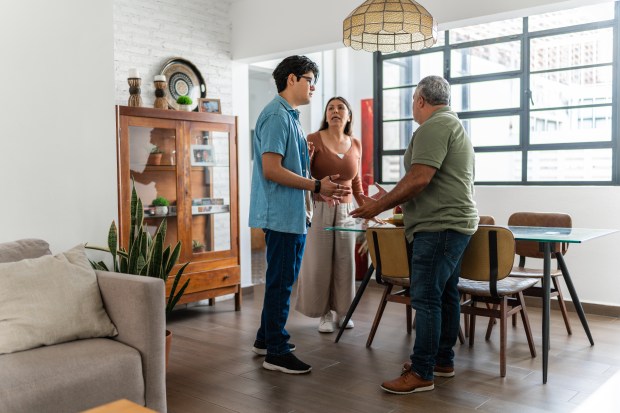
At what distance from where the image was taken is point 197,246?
4.71 meters

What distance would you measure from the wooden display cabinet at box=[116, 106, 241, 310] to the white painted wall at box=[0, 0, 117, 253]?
3.56 ft

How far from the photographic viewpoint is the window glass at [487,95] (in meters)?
5.17

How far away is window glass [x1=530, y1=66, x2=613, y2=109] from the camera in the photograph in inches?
185

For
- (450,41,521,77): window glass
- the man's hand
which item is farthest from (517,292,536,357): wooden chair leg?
(450,41,521,77): window glass

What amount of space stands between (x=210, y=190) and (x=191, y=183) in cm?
21

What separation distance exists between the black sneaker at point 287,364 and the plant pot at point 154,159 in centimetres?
188

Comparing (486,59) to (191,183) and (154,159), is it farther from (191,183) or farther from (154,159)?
(154,159)

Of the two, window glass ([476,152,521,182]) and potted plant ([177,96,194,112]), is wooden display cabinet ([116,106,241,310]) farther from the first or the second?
window glass ([476,152,521,182])

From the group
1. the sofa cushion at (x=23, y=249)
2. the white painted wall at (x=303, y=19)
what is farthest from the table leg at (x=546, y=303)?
the sofa cushion at (x=23, y=249)

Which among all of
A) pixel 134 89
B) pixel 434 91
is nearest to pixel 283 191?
pixel 434 91

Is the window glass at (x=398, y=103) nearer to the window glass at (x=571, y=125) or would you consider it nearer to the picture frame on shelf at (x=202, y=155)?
the window glass at (x=571, y=125)

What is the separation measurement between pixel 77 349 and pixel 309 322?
2.35 metres

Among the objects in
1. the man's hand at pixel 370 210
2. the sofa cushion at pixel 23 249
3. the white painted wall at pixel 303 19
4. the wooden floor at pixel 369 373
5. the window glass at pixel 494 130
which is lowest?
the wooden floor at pixel 369 373

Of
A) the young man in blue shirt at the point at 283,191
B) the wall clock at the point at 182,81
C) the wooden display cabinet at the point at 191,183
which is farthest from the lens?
the wall clock at the point at 182,81
